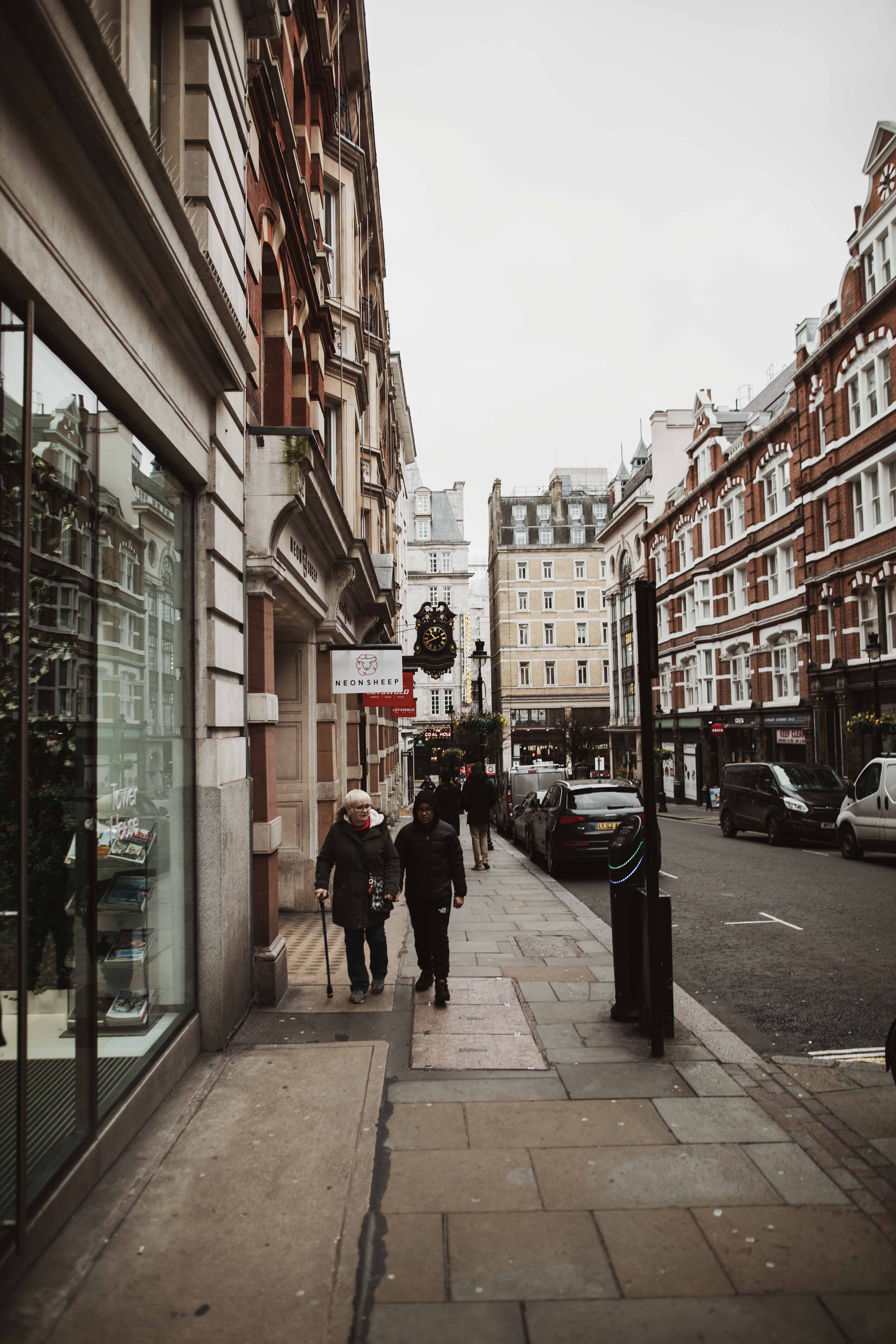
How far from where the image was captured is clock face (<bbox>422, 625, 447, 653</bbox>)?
74.6 feet

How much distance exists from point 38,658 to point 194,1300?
2.35m

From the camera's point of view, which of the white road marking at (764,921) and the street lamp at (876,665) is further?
the street lamp at (876,665)

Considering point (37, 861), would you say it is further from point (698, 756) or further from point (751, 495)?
point (698, 756)

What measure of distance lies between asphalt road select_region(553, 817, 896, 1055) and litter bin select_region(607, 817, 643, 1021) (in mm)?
786

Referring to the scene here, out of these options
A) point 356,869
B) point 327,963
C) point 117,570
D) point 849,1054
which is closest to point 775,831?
point 849,1054

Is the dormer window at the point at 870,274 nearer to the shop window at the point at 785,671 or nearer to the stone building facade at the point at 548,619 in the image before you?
the shop window at the point at 785,671

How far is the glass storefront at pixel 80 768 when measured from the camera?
3.31 metres

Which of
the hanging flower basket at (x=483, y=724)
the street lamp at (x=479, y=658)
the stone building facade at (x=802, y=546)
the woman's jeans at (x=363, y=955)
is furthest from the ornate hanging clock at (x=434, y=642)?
the woman's jeans at (x=363, y=955)

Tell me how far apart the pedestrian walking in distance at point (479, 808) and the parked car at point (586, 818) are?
3.85 feet

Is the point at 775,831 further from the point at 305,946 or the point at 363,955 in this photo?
the point at 363,955

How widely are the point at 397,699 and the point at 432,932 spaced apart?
12.3m

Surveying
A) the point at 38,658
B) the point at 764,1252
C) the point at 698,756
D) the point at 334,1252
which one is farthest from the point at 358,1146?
the point at 698,756

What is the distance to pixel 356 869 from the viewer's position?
7.05 m

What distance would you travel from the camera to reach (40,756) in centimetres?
368
